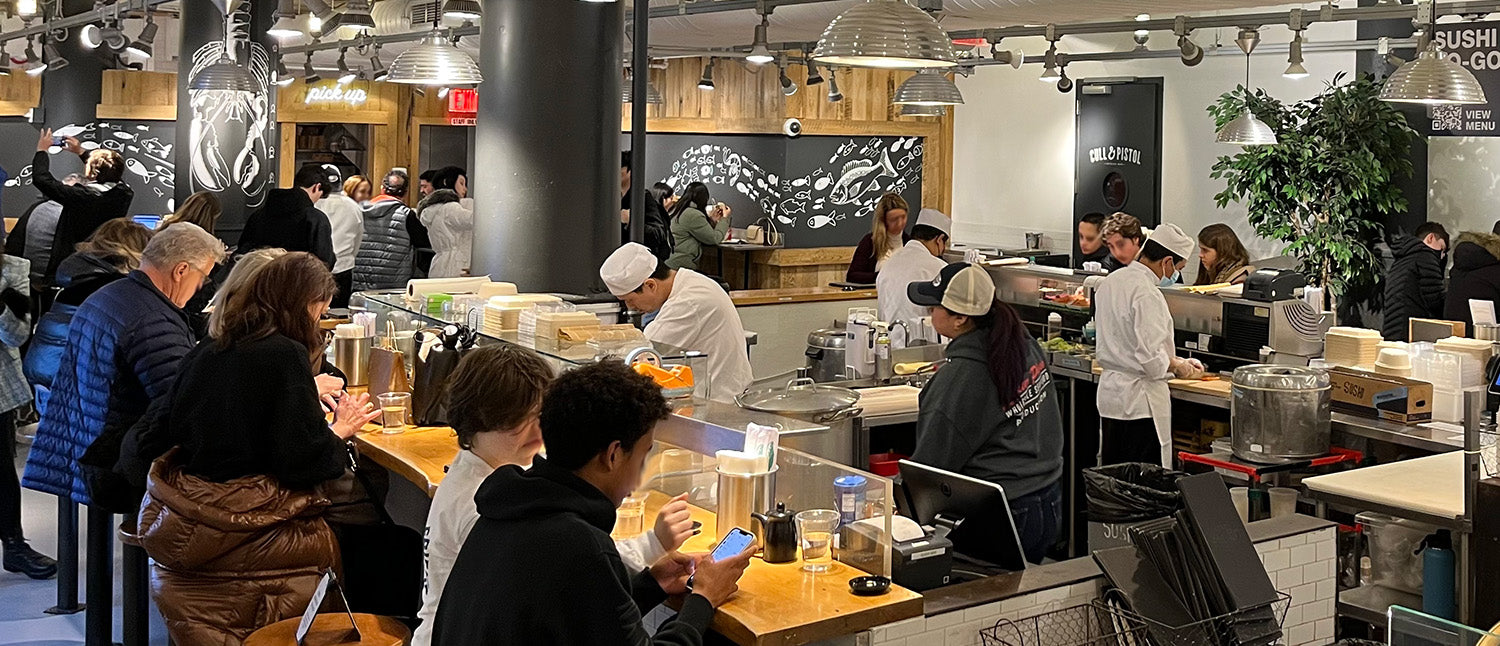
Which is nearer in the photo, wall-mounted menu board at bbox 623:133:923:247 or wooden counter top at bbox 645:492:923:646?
wooden counter top at bbox 645:492:923:646

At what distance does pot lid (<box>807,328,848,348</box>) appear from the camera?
7871 millimetres

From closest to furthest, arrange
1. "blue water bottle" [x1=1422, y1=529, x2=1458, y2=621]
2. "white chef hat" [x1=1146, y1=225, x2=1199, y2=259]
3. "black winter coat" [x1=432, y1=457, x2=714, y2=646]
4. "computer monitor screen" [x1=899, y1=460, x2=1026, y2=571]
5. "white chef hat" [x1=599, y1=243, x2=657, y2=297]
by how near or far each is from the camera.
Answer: "black winter coat" [x1=432, y1=457, x2=714, y2=646] → "computer monitor screen" [x1=899, y1=460, x2=1026, y2=571] → "blue water bottle" [x1=1422, y1=529, x2=1458, y2=621] → "white chef hat" [x1=599, y1=243, x2=657, y2=297] → "white chef hat" [x1=1146, y1=225, x2=1199, y2=259]

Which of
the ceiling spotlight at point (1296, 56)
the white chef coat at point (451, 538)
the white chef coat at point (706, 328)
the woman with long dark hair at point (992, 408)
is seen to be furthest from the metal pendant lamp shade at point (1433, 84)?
the white chef coat at point (451, 538)

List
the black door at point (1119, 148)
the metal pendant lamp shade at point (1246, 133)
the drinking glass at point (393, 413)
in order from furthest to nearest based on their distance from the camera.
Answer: the black door at point (1119, 148) → the metal pendant lamp shade at point (1246, 133) → the drinking glass at point (393, 413)

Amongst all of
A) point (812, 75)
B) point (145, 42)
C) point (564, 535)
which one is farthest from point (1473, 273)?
point (145, 42)

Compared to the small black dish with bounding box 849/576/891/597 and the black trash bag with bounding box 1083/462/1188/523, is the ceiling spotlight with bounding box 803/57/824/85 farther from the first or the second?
the small black dish with bounding box 849/576/891/597

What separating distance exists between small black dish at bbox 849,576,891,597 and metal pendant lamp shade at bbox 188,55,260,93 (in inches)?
217

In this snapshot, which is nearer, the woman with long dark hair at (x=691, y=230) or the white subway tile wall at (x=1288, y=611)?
the white subway tile wall at (x=1288, y=611)

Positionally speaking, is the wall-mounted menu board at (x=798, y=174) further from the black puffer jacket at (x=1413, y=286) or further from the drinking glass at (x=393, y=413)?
the drinking glass at (x=393, y=413)

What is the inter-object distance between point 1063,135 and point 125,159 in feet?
33.8

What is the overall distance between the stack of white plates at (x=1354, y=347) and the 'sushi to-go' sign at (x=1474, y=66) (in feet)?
8.45

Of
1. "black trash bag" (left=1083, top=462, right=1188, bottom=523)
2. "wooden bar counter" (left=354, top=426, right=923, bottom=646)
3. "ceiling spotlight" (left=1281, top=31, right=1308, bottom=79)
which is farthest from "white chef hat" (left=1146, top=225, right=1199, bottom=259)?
"wooden bar counter" (left=354, top=426, right=923, bottom=646)

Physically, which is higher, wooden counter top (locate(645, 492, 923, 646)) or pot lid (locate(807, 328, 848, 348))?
pot lid (locate(807, 328, 848, 348))

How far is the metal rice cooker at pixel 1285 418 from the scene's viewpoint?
227 inches
